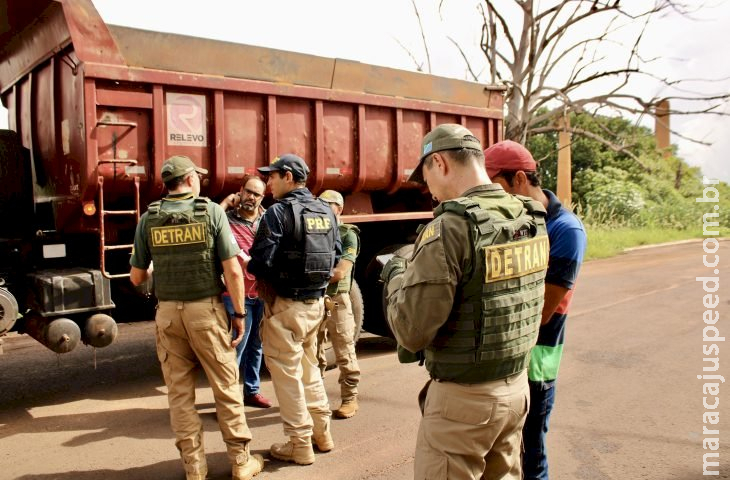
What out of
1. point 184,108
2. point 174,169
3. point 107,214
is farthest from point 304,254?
point 184,108

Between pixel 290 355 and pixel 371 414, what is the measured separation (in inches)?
46.9

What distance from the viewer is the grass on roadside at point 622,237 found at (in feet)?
52.2

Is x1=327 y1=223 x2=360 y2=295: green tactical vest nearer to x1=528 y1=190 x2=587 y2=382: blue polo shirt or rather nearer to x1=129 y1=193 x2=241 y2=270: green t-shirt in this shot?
x1=129 y1=193 x2=241 y2=270: green t-shirt

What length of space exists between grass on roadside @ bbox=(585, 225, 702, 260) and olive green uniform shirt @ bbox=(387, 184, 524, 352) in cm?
1406

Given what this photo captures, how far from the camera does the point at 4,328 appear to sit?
14.7ft

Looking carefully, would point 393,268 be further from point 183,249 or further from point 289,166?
point 289,166

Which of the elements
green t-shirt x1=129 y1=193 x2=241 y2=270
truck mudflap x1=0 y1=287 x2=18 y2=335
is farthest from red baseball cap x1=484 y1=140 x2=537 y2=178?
truck mudflap x1=0 y1=287 x2=18 y2=335

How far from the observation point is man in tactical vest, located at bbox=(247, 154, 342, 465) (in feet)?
12.5

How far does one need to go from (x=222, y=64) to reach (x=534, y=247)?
378cm

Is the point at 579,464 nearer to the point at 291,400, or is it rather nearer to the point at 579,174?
the point at 291,400

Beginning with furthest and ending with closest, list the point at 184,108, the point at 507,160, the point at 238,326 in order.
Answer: the point at 184,108 → the point at 238,326 → the point at 507,160

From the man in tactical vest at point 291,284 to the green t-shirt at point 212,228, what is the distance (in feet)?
0.80

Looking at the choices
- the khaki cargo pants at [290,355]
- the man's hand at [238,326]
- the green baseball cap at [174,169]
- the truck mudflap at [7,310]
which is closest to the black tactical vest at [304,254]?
the khaki cargo pants at [290,355]

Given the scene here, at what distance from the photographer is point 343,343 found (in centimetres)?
474
